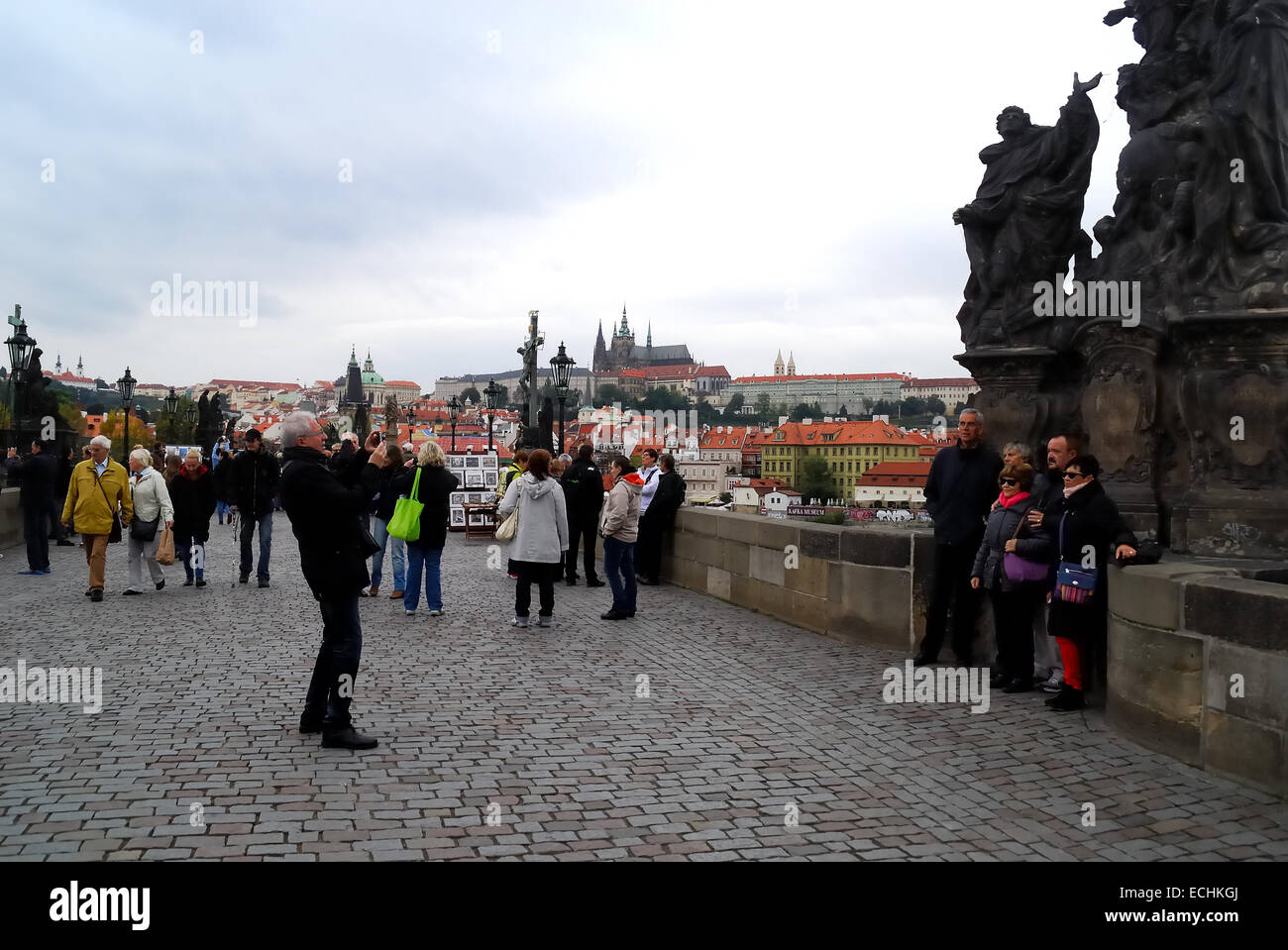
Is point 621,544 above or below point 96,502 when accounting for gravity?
below

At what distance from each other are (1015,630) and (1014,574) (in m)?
0.42

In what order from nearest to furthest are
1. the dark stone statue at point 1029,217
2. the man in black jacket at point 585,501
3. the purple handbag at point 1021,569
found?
the purple handbag at point 1021,569, the dark stone statue at point 1029,217, the man in black jacket at point 585,501


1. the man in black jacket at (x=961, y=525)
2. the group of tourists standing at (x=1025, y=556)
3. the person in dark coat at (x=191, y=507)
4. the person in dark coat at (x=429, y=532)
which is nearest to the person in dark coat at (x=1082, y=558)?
the group of tourists standing at (x=1025, y=556)

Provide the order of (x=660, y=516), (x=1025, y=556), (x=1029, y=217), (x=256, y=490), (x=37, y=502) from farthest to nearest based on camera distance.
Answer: (x=37, y=502), (x=660, y=516), (x=256, y=490), (x=1029, y=217), (x=1025, y=556)

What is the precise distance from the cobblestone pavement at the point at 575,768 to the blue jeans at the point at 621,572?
1611 millimetres

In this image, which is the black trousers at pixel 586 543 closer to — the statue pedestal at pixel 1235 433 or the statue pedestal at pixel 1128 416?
the statue pedestal at pixel 1128 416

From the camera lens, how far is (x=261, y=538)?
12195 mm

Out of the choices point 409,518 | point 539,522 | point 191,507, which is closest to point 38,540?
point 191,507

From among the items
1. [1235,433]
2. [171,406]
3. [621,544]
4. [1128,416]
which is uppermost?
[171,406]

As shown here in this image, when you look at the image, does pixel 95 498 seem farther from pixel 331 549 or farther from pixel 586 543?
pixel 331 549

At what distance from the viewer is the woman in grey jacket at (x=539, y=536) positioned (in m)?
9.48

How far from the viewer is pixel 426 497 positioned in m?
10.4

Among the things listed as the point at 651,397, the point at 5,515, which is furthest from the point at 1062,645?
the point at 651,397

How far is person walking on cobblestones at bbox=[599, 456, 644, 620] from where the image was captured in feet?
33.1
